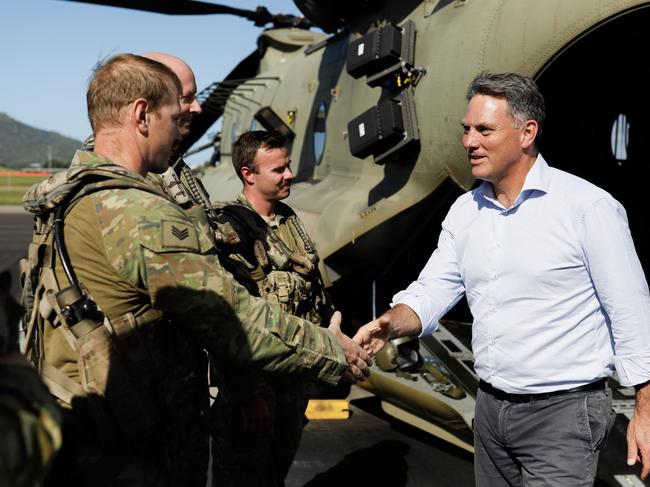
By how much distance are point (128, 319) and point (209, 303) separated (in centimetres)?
23

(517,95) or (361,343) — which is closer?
(517,95)

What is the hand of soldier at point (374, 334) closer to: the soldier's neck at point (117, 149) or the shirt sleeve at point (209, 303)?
the shirt sleeve at point (209, 303)

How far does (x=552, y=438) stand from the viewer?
2.50m

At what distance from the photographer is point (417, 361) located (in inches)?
192

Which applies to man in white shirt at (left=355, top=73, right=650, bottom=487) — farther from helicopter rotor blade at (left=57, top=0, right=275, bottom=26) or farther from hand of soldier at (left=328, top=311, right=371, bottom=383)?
helicopter rotor blade at (left=57, top=0, right=275, bottom=26)

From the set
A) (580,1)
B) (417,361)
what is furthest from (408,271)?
(580,1)

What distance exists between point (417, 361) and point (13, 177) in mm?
78172

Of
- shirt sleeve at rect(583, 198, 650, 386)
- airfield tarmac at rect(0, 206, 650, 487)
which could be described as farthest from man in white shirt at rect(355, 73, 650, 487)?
airfield tarmac at rect(0, 206, 650, 487)

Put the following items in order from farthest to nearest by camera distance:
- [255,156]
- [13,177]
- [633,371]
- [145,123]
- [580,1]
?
1. [13,177]
2. [580,1]
3. [255,156]
4. [633,371]
5. [145,123]

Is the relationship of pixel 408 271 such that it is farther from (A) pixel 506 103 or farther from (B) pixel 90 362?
(B) pixel 90 362

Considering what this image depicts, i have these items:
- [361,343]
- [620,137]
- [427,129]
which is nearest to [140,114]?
[361,343]

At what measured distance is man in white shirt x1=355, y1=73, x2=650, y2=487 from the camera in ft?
8.00

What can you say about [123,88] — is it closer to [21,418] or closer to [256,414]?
[21,418]

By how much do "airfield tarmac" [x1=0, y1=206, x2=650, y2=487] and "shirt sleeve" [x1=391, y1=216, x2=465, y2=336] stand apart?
167 cm
